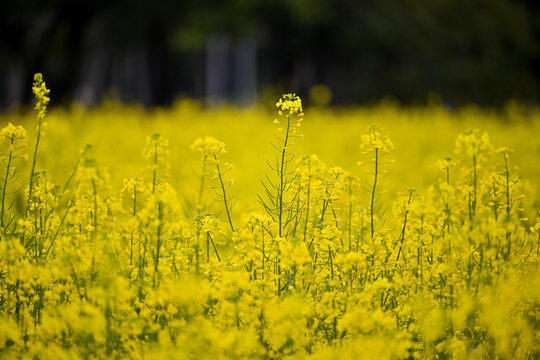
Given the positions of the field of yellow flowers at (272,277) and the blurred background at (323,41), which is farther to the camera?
the blurred background at (323,41)

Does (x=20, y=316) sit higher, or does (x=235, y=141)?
(x=235, y=141)

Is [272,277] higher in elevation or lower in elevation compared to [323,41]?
lower

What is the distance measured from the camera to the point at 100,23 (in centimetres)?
1889

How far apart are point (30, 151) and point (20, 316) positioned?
5277 mm

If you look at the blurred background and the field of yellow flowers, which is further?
the blurred background

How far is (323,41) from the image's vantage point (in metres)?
23.9

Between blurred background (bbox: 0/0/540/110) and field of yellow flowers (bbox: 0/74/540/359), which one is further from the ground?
blurred background (bbox: 0/0/540/110)

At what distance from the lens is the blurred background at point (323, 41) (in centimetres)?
1316

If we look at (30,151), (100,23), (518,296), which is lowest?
(518,296)

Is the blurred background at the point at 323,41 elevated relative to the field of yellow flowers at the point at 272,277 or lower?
elevated

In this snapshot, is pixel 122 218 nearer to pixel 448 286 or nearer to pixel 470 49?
pixel 448 286

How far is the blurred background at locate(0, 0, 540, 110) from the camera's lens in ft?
43.2

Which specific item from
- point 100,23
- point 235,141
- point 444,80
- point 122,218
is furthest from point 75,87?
Result: point 444,80

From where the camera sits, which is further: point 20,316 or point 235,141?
point 235,141
